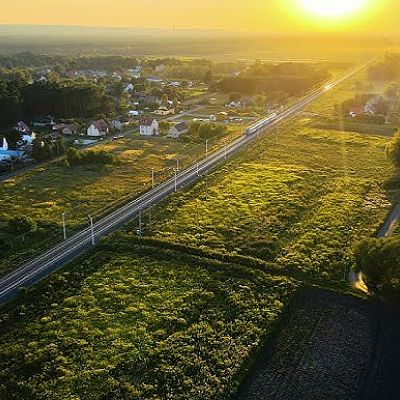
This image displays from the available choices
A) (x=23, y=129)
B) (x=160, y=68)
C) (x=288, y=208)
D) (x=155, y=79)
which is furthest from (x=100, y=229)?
(x=160, y=68)

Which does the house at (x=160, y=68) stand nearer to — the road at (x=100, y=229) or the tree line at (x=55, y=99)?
the tree line at (x=55, y=99)

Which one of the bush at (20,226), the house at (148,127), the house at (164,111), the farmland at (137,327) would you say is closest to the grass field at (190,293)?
the farmland at (137,327)

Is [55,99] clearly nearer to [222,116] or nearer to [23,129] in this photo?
[23,129]

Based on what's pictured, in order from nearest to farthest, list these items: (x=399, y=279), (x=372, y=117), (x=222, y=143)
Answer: (x=399, y=279), (x=222, y=143), (x=372, y=117)

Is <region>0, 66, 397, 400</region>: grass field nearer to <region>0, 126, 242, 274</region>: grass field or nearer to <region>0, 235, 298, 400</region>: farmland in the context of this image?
<region>0, 235, 298, 400</region>: farmland

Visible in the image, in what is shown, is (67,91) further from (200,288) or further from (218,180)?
(200,288)

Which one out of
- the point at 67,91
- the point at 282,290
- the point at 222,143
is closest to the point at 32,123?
the point at 67,91
